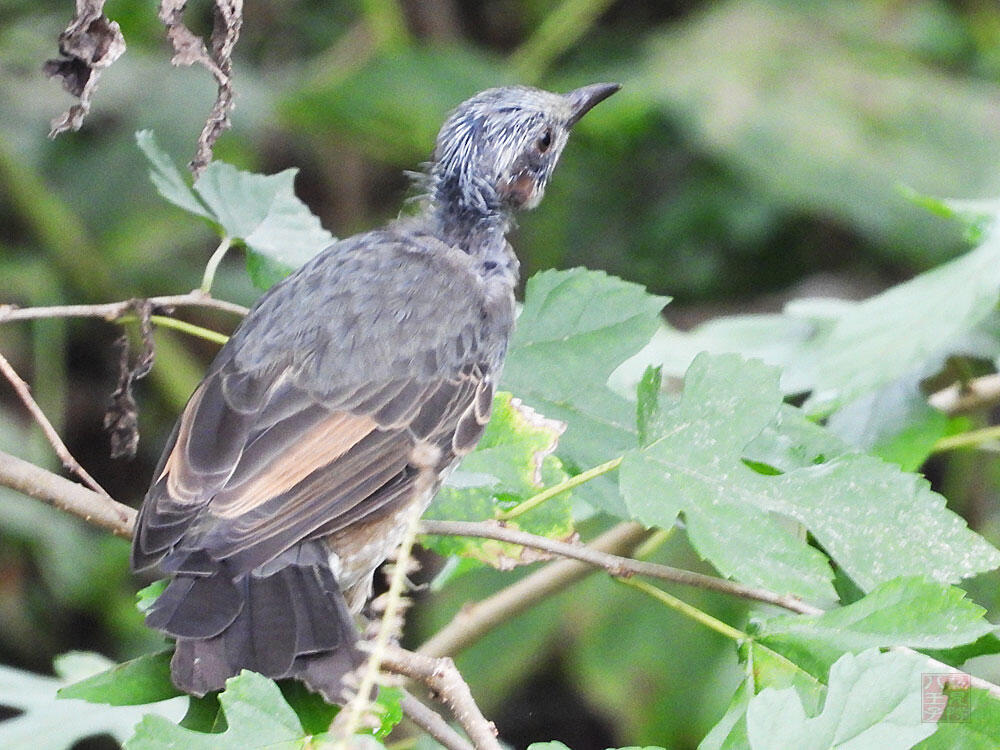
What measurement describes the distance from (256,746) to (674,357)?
1.49 m

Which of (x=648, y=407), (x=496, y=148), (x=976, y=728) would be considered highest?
(x=496, y=148)

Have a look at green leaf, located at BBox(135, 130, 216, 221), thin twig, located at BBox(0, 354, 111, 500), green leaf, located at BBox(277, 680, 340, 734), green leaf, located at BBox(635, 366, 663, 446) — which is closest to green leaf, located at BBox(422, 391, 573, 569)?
green leaf, located at BBox(635, 366, 663, 446)

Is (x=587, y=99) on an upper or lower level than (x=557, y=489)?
upper

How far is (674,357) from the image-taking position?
2.77 m

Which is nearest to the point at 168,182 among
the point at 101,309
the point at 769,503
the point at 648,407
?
the point at 101,309

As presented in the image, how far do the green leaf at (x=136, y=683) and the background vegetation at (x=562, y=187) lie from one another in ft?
8.29

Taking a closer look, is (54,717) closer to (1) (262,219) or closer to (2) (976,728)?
(1) (262,219)

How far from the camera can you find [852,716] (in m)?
1.51

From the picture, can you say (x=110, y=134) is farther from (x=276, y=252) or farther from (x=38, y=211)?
(x=276, y=252)

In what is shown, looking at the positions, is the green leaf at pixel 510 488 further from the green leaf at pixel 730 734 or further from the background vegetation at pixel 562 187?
the background vegetation at pixel 562 187

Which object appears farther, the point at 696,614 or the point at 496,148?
the point at 496,148

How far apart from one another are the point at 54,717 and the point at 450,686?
1.04 m

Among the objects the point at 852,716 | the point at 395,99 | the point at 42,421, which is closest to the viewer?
the point at 852,716

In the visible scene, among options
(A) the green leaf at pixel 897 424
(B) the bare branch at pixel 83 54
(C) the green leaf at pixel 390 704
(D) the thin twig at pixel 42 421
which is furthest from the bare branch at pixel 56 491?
(A) the green leaf at pixel 897 424
